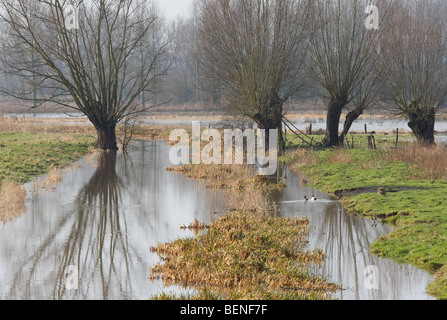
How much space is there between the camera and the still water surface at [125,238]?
8719 mm

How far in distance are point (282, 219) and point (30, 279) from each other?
251 inches

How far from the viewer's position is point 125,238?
39.3 feet

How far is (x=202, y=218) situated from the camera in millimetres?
13781

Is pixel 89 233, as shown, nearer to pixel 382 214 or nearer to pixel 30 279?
pixel 30 279

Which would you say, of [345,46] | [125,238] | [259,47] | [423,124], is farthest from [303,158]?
[125,238]

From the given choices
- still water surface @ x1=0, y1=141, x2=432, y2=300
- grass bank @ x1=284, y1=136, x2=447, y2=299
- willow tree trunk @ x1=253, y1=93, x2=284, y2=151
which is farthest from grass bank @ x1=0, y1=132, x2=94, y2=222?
willow tree trunk @ x1=253, y1=93, x2=284, y2=151

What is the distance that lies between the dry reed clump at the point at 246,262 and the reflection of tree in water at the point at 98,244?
761mm

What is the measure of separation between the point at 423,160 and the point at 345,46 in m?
9.09

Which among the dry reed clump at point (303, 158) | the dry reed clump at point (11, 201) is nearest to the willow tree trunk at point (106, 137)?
the dry reed clump at point (303, 158)

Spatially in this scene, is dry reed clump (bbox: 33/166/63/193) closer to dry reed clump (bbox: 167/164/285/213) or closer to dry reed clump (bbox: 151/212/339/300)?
dry reed clump (bbox: 167/164/285/213)

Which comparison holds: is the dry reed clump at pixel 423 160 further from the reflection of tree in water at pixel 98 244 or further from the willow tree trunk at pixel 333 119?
the reflection of tree in water at pixel 98 244

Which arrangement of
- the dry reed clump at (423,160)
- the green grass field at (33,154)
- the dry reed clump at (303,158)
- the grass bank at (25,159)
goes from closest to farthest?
the grass bank at (25,159)
the dry reed clump at (423,160)
the green grass field at (33,154)
the dry reed clump at (303,158)

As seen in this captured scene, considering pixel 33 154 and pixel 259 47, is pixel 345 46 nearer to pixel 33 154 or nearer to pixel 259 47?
pixel 259 47
